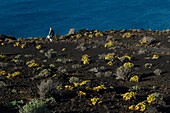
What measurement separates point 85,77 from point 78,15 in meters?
88.4

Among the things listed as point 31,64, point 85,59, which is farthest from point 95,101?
point 85,59

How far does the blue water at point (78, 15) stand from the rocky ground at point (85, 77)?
57.6 meters

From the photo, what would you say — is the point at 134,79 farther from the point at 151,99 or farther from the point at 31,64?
the point at 31,64

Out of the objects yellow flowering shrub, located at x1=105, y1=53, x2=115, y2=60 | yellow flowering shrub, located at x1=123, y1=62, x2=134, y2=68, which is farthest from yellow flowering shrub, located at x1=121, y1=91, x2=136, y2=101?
yellow flowering shrub, located at x1=105, y1=53, x2=115, y2=60

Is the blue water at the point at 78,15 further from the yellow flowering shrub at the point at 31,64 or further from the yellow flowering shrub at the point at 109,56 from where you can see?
the yellow flowering shrub at the point at 31,64

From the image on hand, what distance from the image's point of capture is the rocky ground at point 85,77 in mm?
23578

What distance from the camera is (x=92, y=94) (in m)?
25.6

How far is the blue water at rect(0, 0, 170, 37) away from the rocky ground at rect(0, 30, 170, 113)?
57.6 metres

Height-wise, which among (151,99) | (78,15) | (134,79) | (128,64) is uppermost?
(78,15)

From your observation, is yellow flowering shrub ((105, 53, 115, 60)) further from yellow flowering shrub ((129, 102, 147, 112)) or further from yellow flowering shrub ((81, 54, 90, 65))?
yellow flowering shrub ((129, 102, 147, 112))

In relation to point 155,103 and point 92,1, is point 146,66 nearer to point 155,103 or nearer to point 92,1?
point 155,103

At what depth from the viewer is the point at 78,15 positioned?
11888cm

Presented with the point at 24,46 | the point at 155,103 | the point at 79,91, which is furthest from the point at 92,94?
the point at 24,46

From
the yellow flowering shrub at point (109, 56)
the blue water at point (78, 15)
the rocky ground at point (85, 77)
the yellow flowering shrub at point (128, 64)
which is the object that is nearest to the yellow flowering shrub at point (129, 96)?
the rocky ground at point (85, 77)
